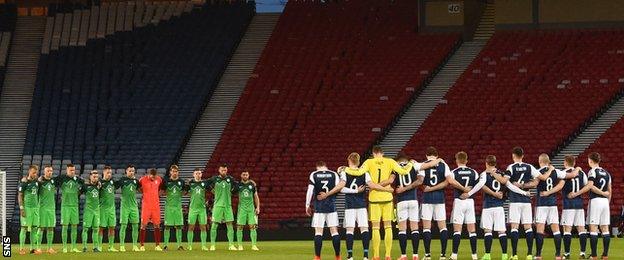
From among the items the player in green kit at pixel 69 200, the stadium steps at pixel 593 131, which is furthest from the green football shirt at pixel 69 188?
the stadium steps at pixel 593 131

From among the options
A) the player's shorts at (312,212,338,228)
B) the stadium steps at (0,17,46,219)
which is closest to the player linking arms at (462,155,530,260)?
the player's shorts at (312,212,338,228)

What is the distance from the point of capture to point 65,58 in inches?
2098

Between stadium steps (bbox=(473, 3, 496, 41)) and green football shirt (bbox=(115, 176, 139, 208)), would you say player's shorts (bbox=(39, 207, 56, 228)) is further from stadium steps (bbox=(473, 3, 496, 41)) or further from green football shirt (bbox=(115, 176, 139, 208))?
stadium steps (bbox=(473, 3, 496, 41))

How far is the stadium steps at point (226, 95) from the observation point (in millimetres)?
48000

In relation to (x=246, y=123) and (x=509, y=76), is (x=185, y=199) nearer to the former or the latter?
(x=246, y=123)

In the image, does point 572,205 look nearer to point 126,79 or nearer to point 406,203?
point 406,203

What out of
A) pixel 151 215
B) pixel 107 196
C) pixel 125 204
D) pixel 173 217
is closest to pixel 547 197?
pixel 173 217

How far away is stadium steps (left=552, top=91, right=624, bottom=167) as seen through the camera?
4522 cm

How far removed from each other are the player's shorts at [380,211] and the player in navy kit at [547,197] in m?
3.07

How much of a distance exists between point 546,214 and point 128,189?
37.5 feet

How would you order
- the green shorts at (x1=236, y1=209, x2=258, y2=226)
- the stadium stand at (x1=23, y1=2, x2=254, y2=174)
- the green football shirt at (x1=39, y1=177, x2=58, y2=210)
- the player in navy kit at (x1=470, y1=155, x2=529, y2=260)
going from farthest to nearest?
the stadium stand at (x1=23, y1=2, x2=254, y2=174) → the green shorts at (x1=236, y1=209, x2=258, y2=226) → the green football shirt at (x1=39, y1=177, x2=58, y2=210) → the player in navy kit at (x1=470, y1=155, x2=529, y2=260)

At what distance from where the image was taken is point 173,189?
113ft

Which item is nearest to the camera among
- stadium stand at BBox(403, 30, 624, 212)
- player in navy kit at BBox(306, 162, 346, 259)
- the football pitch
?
player in navy kit at BBox(306, 162, 346, 259)

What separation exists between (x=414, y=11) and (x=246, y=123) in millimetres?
8871
